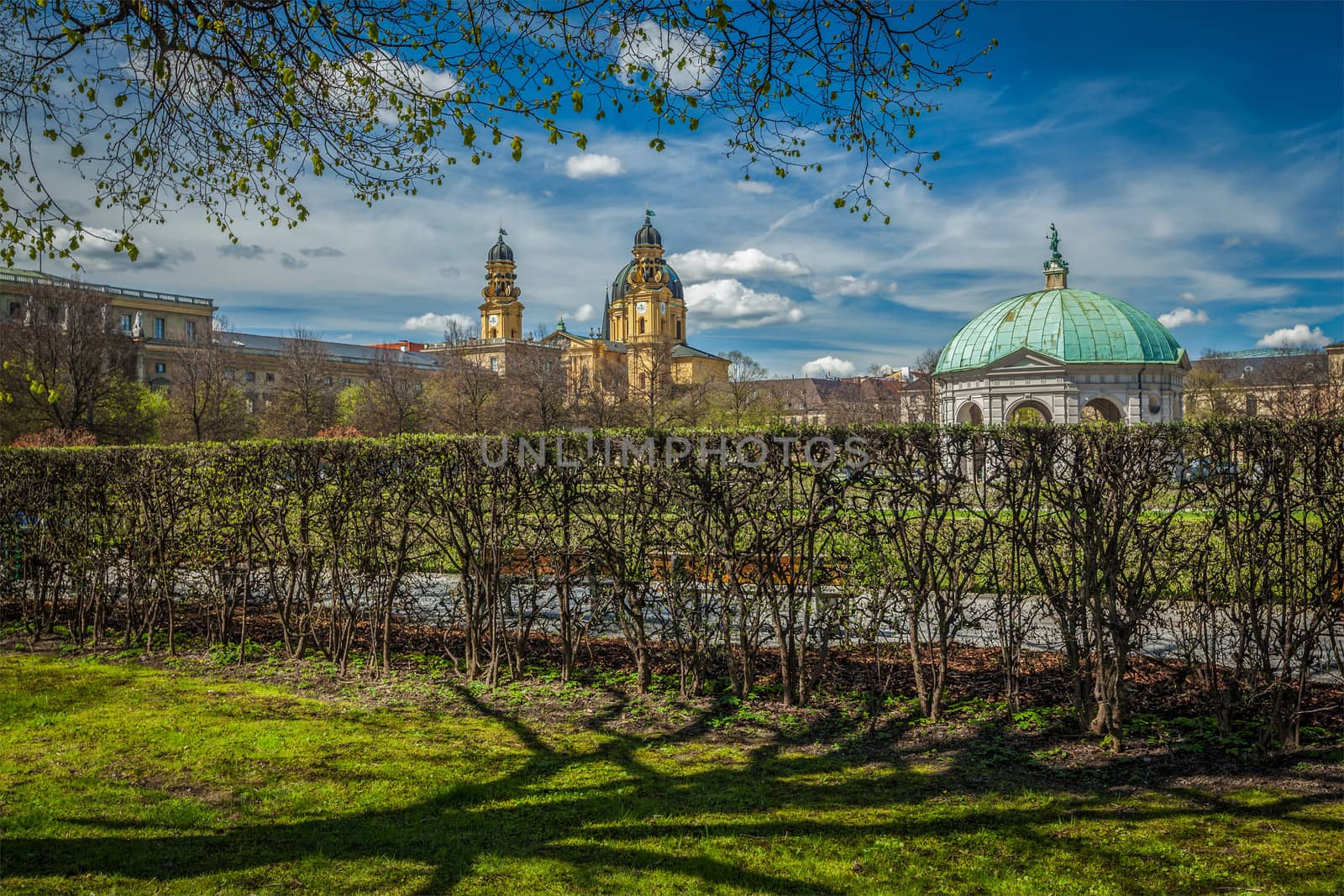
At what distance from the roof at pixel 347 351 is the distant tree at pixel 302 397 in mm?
27946

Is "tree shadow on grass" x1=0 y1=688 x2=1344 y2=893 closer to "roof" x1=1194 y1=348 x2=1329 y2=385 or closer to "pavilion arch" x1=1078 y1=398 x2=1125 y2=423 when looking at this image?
"pavilion arch" x1=1078 y1=398 x2=1125 y2=423

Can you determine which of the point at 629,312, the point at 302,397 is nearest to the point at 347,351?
the point at 629,312

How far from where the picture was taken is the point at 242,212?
7.92 m

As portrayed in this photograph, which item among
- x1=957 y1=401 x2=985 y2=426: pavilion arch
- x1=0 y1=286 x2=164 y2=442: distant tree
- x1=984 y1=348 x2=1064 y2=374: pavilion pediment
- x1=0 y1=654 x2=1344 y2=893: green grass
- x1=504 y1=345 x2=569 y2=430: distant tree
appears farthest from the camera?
x1=504 y1=345 x2=569 y2=430: distant tree

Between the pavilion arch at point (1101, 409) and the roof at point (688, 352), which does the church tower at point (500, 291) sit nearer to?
the roof at point (688, 352)

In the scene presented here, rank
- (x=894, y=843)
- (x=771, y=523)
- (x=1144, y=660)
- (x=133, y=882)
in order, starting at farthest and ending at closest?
1. (x=1144, y=660)
2. (x=771, y=523)
3. (x=894, y=843)
4. (x=133, y=882)

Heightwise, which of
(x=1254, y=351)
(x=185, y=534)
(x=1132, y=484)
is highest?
(x=1254, y=351)

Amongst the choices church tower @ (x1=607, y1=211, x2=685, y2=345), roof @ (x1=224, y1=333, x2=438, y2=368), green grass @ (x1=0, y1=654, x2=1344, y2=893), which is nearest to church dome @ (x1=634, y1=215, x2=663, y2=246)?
church tower @ (x1=607, y1=211, x2=685, y2=345)

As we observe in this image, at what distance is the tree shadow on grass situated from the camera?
4.25 metres

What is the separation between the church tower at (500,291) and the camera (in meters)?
88.2

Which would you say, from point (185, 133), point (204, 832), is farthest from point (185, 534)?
point (204, 832)

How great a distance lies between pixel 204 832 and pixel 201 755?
4.55 feet

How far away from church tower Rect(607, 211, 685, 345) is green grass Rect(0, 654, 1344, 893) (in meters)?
80.9

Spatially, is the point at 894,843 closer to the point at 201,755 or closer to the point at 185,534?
the point at 201,755
